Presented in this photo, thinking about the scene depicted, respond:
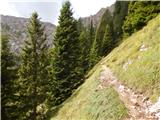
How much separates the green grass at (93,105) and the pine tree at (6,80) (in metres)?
4.83

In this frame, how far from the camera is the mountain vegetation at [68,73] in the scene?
27156 millimetres

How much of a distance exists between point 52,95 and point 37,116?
3.18 m

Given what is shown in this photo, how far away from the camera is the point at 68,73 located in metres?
37.8

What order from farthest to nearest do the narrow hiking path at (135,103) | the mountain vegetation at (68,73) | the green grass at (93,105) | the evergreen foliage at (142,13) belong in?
the evergreen foliage at (142,13)
the mountain vegetation at (68,73)
the green grass at (93,105)
the narrow hiking path at (135,103)

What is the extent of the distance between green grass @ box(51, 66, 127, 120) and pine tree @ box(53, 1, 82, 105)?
287 centimetres

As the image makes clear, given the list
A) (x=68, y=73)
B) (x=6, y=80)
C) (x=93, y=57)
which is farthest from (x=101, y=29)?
(x=6, y=80)

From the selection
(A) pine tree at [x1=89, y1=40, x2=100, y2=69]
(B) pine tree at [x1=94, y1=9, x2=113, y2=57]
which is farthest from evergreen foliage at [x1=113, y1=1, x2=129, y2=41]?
(A) pine tree at [x1=89, y1=40, x2=100, y2=69]

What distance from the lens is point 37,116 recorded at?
35.6 m

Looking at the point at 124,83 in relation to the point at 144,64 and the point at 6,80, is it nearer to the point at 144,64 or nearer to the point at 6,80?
the point at 144,64

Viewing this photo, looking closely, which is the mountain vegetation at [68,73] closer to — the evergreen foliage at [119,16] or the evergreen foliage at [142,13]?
the evergreen foliage at [142,13]

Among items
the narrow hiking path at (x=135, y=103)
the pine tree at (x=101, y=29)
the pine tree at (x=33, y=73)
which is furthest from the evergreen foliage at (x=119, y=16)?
the narrow hiking path at (x=135, y=103)

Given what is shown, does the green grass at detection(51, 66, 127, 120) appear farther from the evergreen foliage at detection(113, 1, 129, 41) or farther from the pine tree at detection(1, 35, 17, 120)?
the evergreen foliage at detection(113, 1, 129, 41)

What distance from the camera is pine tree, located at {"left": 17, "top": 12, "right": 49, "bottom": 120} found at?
114ft

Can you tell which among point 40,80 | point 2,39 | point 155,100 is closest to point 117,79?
point 155,100
